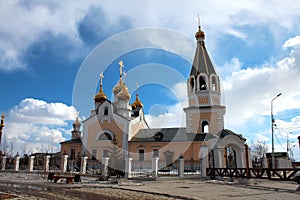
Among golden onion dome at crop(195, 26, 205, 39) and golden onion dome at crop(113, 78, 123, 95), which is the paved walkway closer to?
golden onion dome at crop(195, 26, 205, 39)

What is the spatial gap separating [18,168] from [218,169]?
21066mm

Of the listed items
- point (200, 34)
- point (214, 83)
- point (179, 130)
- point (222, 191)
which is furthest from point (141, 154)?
point (222, 191)

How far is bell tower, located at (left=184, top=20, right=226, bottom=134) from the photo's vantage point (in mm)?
27359

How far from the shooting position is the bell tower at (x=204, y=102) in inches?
1077

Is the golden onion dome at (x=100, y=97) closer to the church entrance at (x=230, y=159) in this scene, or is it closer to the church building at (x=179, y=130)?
the church building at (x=179, y=130)

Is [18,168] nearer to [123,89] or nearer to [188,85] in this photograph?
[123,89]

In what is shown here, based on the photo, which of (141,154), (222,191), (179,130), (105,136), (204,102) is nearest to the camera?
(222,191)

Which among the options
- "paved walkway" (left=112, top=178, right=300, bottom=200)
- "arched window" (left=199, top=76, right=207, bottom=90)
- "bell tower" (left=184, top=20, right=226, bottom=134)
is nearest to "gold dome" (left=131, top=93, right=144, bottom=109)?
"bell tower" (left=184, top=20, right=226, bottom=134)

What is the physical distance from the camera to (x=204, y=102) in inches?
1085

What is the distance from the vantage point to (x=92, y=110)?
38844 mm

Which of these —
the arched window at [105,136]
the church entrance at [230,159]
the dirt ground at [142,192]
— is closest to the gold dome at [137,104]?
the arched window at [105,136]

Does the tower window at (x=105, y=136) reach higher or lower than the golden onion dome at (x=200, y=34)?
lower

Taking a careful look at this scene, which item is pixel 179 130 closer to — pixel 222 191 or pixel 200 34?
pixel 200 34

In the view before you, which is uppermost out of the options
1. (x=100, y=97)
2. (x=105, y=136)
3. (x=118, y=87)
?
(x=118, y=87)
